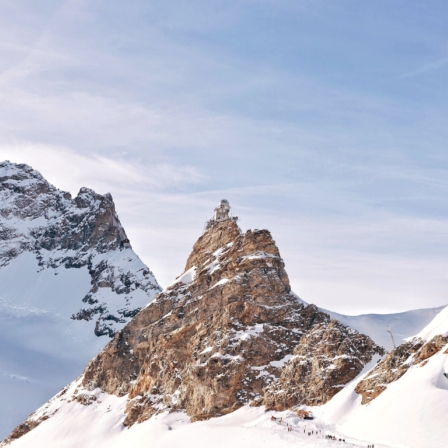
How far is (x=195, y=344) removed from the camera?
433 feet

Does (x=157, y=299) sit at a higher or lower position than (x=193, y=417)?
higher

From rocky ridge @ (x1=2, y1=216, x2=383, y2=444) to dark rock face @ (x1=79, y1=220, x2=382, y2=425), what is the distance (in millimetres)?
157

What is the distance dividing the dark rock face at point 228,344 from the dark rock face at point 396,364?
622 cm

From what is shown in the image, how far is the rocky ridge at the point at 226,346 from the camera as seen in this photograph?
382 feet

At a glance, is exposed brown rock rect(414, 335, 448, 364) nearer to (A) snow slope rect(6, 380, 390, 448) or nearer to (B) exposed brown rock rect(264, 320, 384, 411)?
(B) exposed brown rock rect(264, 320, 384, 411)

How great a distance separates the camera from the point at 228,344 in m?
124

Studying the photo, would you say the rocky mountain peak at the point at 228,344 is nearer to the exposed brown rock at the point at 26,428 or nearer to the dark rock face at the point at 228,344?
the dark rock face at the point at 228,344

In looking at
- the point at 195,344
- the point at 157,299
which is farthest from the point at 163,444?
the point at 157,299

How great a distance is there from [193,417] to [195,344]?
14.6 meters

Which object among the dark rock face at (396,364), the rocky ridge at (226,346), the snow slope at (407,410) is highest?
the rocky ridge at (226,346)

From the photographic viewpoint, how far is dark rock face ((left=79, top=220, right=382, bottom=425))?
116562 millimetres

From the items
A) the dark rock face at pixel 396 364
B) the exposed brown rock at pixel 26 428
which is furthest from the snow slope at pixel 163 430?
the dark rock face at pixel 396 364

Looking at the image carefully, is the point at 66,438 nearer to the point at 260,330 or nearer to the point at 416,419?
the point at 260,330

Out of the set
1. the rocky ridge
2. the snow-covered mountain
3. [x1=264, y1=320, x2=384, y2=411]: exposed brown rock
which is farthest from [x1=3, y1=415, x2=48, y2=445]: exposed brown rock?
[x1=264, y1=320, x2=384, y2=411]: exposed brown rock
